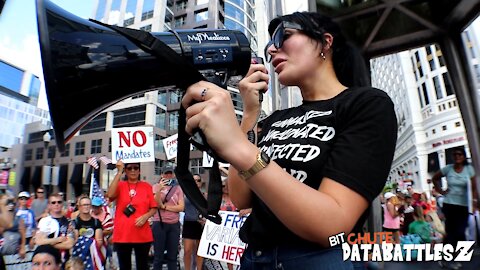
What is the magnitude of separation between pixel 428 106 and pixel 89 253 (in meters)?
4.73

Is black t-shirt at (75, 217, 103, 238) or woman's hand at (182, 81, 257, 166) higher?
woman's hand at (182, 81, 257, 166)

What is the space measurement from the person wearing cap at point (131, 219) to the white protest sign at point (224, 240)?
810mm

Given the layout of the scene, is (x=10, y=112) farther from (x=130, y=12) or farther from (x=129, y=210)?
(x=130, y=12)

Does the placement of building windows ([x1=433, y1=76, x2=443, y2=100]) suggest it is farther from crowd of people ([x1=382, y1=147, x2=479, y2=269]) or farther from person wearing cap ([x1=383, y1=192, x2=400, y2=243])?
person wearing cap ([x1=383, y1=192, x2=400, y2=243])

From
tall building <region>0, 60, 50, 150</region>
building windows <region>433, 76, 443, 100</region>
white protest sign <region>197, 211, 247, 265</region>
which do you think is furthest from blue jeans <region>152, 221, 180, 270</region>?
building windows <region>433, 76, 443, 100</region>

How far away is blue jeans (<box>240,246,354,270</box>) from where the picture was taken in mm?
685

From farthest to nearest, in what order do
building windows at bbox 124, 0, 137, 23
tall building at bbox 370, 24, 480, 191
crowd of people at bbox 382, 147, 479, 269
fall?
building windows at bbox 124, 0, 137, 23
tall building at bbox 370, 24, 480, 191
crowd of people at bbox 382, 147, 479, 269

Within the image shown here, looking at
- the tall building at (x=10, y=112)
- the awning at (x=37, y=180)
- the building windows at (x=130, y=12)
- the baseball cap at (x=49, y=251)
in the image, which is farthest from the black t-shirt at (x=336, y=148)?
the awning at (x=37, y=180)

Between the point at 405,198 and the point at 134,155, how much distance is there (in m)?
4.71

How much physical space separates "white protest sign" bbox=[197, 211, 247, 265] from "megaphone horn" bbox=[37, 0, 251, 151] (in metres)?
3.73

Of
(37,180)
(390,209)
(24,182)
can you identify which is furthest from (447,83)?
(37,180)

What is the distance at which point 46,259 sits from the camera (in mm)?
3623

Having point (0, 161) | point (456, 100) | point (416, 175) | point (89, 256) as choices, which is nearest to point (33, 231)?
point (0, 161)

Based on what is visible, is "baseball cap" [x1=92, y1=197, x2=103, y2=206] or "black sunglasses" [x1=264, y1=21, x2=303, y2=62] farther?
"baseball cap" [x1=92, y1=197, x2=103, y2=206]
